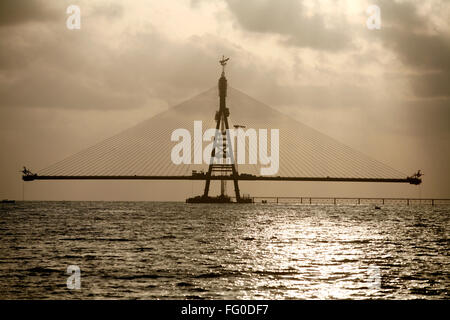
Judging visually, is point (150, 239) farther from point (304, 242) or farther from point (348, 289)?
point (348, 289)

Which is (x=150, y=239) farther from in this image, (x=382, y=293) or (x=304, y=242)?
(x=382, y=293)

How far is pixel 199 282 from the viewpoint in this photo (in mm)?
20391

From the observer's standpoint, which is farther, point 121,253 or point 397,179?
point 397,179

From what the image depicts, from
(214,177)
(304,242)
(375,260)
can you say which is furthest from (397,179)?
(375,260)

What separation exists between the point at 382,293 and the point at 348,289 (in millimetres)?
1101

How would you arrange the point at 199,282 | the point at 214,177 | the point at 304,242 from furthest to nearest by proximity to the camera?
the point at 214,177, the point at 304,242, the point at 199,282

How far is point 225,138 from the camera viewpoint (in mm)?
113375
